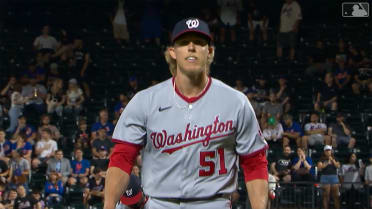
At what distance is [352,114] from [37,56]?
7900 millimetres

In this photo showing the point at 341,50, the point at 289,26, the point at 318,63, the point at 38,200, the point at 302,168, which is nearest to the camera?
the point at 38,200

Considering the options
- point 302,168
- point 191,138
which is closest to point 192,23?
point 191,138

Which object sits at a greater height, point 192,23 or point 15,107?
point 192,23

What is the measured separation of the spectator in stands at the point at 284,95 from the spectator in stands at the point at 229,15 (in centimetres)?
309

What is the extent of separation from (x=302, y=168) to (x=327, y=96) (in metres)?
3.48

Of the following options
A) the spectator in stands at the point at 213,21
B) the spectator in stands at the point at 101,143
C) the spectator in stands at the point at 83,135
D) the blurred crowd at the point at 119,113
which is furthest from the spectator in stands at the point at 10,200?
the spectator in stands at the point at 213,21

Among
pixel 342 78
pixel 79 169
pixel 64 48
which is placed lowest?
pixel 79 169

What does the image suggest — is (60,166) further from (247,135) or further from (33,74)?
(247,135)

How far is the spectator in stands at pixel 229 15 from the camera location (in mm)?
20219

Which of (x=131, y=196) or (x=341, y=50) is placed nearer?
(x=131, y=196)

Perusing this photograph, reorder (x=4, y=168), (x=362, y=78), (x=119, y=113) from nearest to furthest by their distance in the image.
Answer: (x=4, y=168)
(x=119, y=113)
(x=362, y=78)

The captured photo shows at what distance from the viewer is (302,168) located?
44.3 ft

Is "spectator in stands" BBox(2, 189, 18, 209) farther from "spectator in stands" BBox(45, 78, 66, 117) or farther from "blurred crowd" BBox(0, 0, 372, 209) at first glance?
"spectator in stands" BBox(45, 78, 66, 117)

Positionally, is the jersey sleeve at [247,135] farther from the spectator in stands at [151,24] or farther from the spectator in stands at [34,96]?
the spectator in stands at [151,24]
